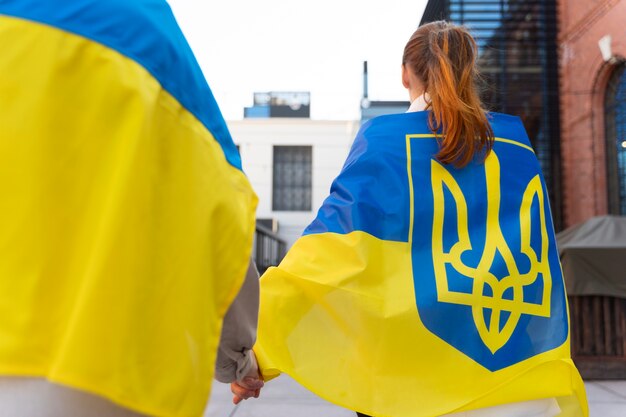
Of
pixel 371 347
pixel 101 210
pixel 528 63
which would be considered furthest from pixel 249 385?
pixel 528 63

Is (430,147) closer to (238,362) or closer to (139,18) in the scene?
(238,362)

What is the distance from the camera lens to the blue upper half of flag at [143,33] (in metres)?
0.87

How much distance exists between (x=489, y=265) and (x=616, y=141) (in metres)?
10.9

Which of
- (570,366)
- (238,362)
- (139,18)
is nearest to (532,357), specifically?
(570,366)

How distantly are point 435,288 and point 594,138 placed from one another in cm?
1113

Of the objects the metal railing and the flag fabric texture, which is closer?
the flag fabric texture

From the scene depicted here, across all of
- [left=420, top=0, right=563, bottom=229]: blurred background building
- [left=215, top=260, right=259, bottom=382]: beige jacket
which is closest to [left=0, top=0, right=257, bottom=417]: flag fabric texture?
[left=215, top=260, right=259, bottom=382]: beige jacket

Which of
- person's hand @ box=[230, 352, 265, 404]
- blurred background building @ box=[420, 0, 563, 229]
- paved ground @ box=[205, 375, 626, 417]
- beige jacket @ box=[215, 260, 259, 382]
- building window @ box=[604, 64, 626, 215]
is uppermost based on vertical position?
blurred background building @ box=[420, 0, 563, 229]

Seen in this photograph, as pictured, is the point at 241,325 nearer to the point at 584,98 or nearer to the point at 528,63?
the point at 584,98

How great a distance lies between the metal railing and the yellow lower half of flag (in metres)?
13.4

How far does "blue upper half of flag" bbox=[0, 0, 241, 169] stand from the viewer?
0.87m

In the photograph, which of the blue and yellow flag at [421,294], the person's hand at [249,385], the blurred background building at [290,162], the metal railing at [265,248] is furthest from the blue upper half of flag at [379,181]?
the blurred background building at [290,162]

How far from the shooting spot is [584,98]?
11.7 meters

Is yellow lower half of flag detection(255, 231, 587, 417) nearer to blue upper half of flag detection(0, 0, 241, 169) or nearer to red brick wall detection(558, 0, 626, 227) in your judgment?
blue upper half of flag detection(0, 0, 241, 169)
